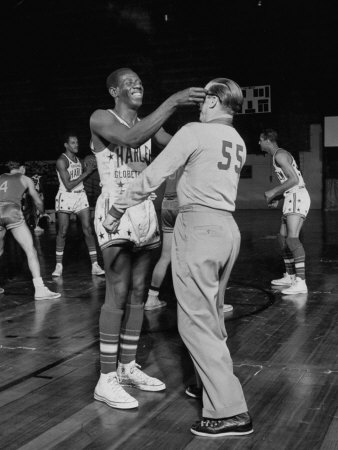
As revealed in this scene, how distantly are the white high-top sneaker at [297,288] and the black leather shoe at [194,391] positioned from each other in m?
2.79

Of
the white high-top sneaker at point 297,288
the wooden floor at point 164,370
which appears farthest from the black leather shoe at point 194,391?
the white high-top sneaker at point 297,288

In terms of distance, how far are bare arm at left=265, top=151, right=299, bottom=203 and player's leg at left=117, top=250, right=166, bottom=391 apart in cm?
271

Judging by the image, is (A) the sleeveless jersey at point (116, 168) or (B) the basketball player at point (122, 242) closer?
(B) the basketball player at point (122, 242)

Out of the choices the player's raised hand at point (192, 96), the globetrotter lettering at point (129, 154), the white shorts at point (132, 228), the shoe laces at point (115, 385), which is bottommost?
the shoe laces at point (115, 385)

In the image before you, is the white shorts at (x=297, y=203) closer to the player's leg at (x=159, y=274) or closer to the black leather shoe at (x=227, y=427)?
the player's leg at (x=159, y=274)

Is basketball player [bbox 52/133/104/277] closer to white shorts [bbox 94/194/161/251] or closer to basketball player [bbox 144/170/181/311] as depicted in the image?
basketball player [bbox 144/170/181/311]

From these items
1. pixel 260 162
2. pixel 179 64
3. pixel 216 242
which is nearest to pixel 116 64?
pixel 179 64

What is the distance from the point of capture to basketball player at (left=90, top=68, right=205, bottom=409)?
118 inches

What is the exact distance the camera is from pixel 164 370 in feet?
11.6

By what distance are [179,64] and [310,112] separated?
3953 mm

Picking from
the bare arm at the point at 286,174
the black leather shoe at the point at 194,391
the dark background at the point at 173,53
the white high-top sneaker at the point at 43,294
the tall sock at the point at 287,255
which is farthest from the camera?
the dark background at the point at 173,53

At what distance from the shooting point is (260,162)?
58.1ft

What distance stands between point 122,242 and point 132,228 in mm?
88

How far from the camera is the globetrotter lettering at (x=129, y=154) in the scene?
3.12 metres
